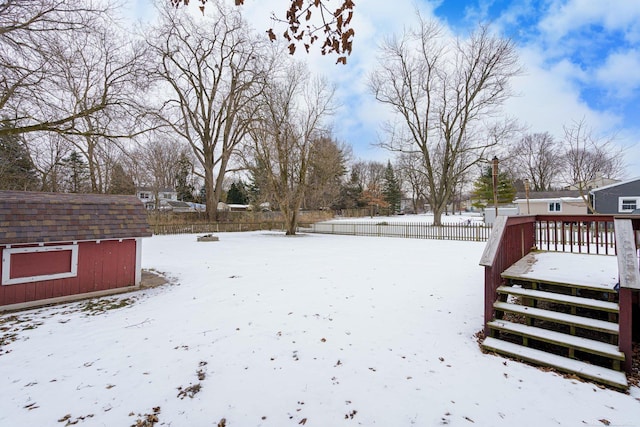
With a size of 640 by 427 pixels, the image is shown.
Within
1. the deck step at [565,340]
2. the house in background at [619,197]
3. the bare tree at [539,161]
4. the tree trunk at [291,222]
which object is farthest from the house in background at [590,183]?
the bare tree at [539,161]

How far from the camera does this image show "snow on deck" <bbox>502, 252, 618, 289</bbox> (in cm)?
360

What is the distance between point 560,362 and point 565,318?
1.90 ft

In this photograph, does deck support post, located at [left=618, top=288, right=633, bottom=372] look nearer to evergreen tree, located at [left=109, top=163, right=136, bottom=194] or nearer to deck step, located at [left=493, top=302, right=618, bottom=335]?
deck step, located at [left=493, top=302, right=618, bottom=335]

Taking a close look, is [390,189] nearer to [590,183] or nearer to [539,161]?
[539,161]

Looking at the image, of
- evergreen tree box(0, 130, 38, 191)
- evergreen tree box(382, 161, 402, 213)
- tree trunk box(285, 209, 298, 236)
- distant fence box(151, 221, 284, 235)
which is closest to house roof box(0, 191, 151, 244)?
evergreen tree box(0, 130, 38, 191)

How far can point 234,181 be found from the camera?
52.7 meters

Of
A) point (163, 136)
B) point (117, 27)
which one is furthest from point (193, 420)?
point (163, 136)

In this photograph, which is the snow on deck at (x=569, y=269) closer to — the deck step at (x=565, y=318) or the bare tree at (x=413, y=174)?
the deck step at (x=565, y=318)

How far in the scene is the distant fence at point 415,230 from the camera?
1542 cm

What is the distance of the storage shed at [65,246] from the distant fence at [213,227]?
14.7m

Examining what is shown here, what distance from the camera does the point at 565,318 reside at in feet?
10.9

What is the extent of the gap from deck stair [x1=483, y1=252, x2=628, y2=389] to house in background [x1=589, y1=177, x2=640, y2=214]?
19424 millimetres

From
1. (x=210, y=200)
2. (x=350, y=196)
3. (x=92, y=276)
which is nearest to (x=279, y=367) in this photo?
(x=92, y=276)

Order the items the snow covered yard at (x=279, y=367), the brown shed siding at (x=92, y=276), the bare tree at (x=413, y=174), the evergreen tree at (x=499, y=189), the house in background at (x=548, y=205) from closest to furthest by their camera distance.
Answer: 1. the snow covered yard at (x=279, y=367)
2. the brown shed siding at (x=92, y=276)
3. the house in background at (x=548, y=205)
4. the bare tree at (x=413, y=174)
5. the evergreen tree at (x=499, y=189)
